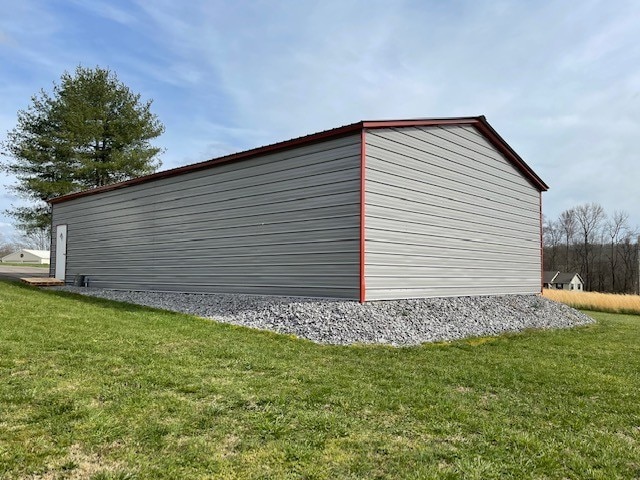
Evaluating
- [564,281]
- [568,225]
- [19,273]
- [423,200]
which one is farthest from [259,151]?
[568,225]

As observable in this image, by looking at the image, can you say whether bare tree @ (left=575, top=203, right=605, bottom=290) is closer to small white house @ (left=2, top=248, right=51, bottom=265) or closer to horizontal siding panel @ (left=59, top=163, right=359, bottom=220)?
horizontal siding panel @ (left=59, top=163, right=359, bottom=220)

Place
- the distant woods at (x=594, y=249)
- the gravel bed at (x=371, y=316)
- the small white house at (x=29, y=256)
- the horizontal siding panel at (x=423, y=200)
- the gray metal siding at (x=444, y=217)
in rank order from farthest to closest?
the small white house at (x=29, y=256)
the distant woods at (x=594, y=249)
the gray metal siding at (x=444, y=217)
the horizontal siding panel at (x=423, y=200)
the gravel bed at (x=371, y=316)

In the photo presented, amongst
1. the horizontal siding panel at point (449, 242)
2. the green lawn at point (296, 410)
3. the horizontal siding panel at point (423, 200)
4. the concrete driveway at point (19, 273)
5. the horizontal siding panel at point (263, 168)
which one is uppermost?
the horizontal siding panel at point (263, 168)

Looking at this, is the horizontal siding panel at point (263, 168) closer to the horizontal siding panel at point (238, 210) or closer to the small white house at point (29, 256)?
the horizontal siding panel at point (238, 210)

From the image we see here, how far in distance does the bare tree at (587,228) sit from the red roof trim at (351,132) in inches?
1577

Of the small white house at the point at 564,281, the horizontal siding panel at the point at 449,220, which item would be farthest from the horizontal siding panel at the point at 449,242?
the small white house at the point at 564,281

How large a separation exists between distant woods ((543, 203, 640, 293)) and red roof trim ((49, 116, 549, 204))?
40163mm

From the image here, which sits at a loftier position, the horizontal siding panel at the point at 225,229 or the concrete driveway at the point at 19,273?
the horizontal siding panel at the point at 225,229

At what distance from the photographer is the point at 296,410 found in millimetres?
3467

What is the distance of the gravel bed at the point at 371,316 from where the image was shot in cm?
724

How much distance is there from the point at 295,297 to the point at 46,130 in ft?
65.6

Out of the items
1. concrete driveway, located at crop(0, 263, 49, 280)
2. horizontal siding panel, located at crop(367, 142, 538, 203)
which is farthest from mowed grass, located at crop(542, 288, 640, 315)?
concrete driveway, located at crop(0, 263, 49, 280)

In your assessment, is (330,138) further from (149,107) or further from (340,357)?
(149,107)

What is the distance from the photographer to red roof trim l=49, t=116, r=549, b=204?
862 cm
